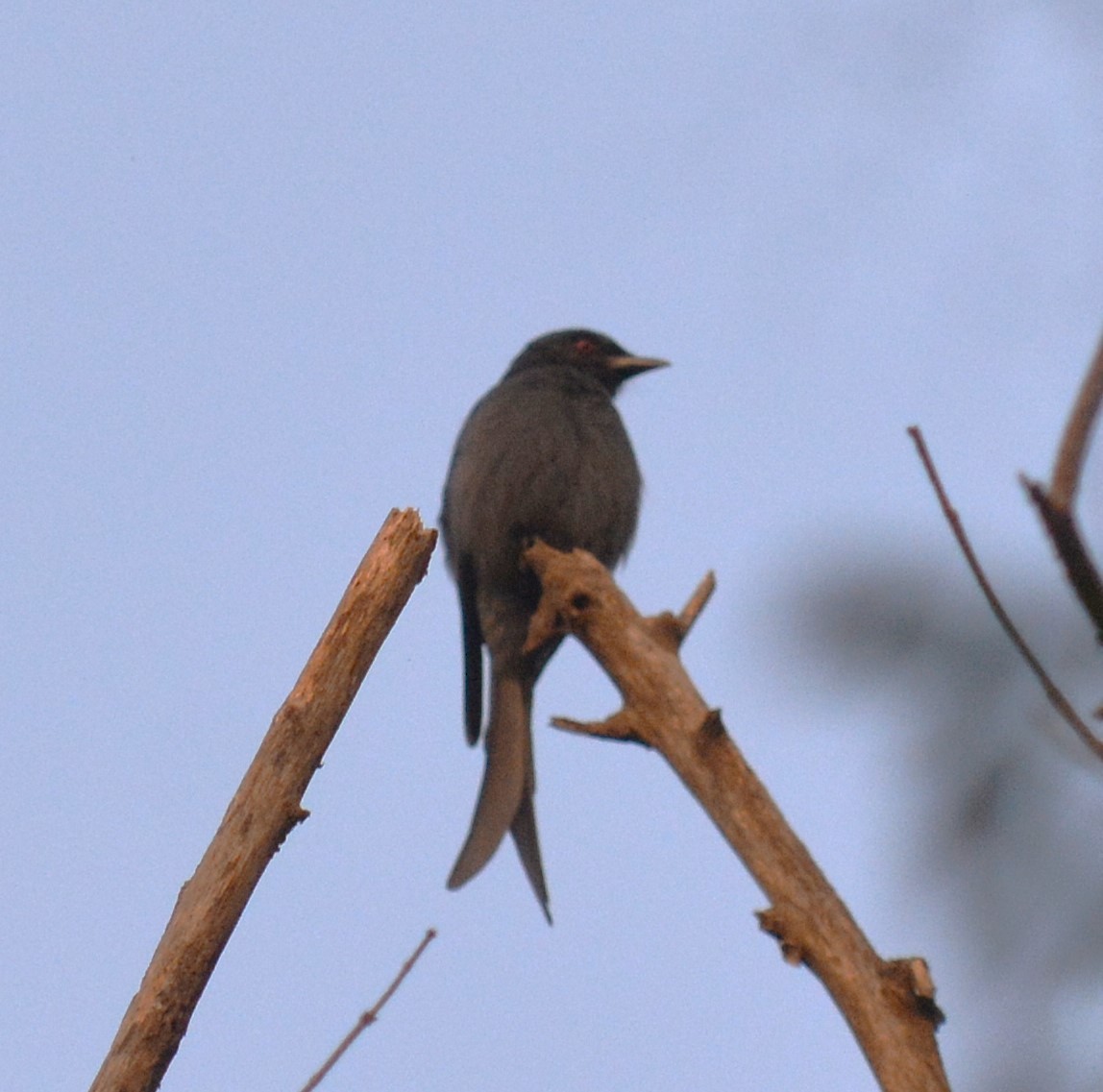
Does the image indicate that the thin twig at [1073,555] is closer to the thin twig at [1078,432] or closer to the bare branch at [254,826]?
the thin twig at [1078,432]

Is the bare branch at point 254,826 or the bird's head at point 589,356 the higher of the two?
the bird's head at point 589,356

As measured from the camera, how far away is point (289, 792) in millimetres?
2709

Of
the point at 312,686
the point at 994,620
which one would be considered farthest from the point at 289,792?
the point at 994,620

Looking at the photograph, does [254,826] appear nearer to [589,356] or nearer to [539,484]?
[539,484]

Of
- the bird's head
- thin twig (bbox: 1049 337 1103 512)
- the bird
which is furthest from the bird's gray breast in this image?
thin twig (bbox: 1049 337 1103 512)

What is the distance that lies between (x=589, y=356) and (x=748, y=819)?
13.6ft

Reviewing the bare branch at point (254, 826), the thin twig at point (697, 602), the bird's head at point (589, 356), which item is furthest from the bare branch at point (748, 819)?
the bird's head at point (589, 356)

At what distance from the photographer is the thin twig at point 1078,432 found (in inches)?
49.4

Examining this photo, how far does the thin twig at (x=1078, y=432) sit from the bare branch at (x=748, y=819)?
155 centimetres

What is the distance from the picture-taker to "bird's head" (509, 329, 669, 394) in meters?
7.18

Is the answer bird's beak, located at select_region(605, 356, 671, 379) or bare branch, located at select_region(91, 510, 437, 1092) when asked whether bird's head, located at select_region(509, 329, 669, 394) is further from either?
bare branch, located at select_region(91, 510, 437, 1092)

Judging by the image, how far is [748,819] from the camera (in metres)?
3.35

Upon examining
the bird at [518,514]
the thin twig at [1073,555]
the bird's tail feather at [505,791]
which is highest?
the bird at [518,514]

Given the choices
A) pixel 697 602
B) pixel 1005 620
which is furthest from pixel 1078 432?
pixel 697 602
